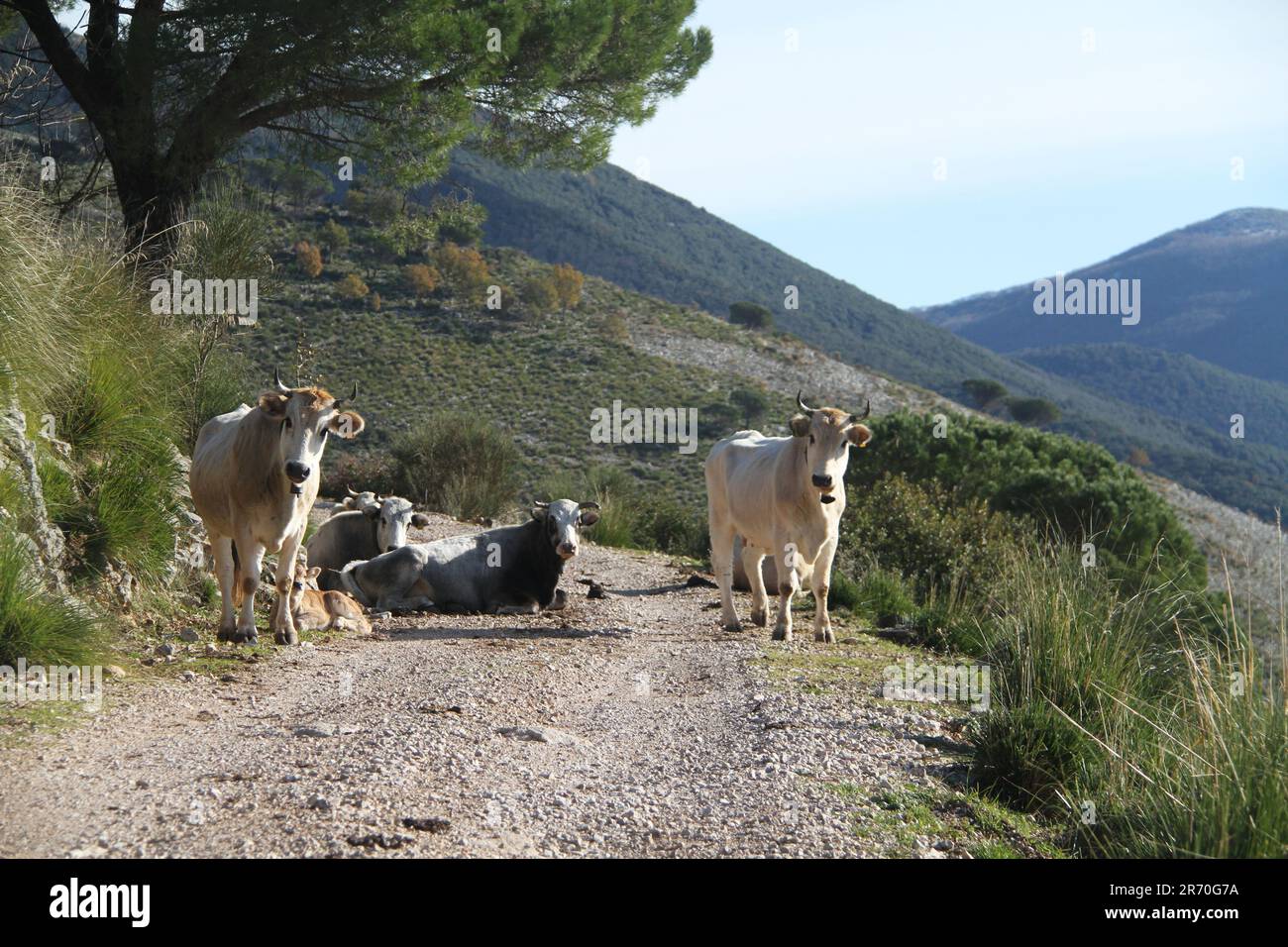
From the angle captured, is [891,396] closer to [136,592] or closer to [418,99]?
[418,99]

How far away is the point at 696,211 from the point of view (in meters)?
101

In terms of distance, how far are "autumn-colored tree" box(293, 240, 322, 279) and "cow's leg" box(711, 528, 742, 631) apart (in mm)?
41656

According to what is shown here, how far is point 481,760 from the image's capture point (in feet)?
19.5

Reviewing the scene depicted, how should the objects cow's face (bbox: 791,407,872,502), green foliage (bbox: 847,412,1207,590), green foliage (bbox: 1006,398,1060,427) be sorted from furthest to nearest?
green foliage (bbox: 1006,398,1060,427), green foliage (bbox: 847,412,1207,590), cow's face (bbox: 791,407,872,502)

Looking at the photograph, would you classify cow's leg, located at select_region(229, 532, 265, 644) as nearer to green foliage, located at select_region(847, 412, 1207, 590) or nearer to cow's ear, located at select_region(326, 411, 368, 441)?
cow's ear, located at select_region(326, 411, 368, 441)

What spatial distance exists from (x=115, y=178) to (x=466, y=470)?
9.18 meters

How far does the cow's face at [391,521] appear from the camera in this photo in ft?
42.5

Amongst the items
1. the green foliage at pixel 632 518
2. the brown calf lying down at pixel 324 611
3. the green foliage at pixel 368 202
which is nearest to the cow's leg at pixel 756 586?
the brown calf lying down at pixel 324 611

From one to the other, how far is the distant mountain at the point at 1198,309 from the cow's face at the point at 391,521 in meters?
135

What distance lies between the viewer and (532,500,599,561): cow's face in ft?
40.2

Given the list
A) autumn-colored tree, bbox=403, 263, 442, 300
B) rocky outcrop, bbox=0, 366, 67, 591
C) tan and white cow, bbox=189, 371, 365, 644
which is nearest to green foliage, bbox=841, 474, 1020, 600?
tan and white cow, bbox=189, 371, 365, 644

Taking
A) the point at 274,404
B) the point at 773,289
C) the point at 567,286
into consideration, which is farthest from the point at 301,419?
the point at 773,289

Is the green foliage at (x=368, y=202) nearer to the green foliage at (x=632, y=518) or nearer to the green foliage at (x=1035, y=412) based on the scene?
the green foliage at (x=632, y=518)
